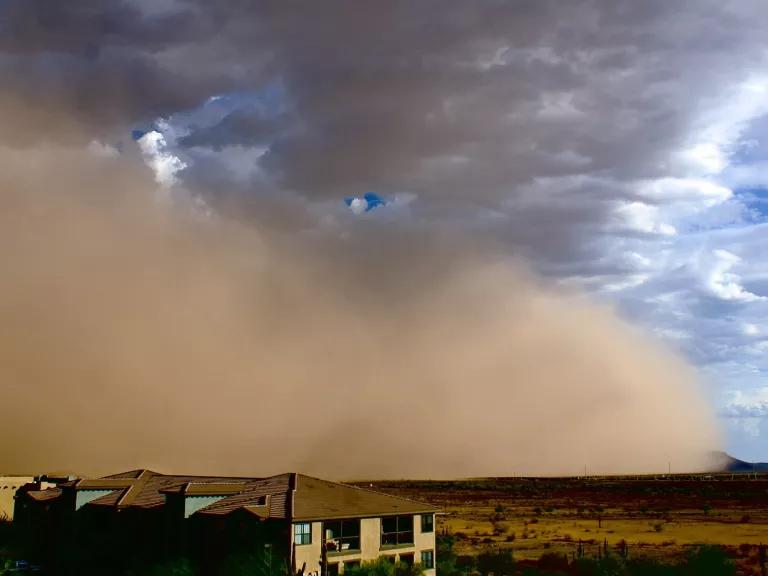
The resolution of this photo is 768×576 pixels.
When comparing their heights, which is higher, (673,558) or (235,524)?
(235,524)

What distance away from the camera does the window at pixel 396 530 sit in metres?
42.0

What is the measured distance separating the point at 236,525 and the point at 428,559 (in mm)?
12330

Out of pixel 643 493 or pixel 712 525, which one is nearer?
pixel 712 525

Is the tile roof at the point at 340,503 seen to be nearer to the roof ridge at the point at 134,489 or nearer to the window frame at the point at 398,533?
the window frame at the point at 398,533

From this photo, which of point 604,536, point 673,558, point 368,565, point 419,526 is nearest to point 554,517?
point 604,536

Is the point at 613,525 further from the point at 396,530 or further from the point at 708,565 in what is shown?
the point at 708,565

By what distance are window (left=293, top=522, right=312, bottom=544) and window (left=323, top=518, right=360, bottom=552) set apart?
4.97 ft

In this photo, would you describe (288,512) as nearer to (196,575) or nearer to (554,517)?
(196,575)

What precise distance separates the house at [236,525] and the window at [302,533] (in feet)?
0.17

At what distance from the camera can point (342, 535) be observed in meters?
40.0

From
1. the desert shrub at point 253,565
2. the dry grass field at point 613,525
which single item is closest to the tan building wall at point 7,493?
the dry grass field at point 613,525

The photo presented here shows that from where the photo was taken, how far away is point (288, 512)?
37469 millimetres

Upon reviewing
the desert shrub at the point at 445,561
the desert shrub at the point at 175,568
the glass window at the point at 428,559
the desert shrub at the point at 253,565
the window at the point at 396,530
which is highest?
the window at the point at 396,530

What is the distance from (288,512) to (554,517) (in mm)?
58850
